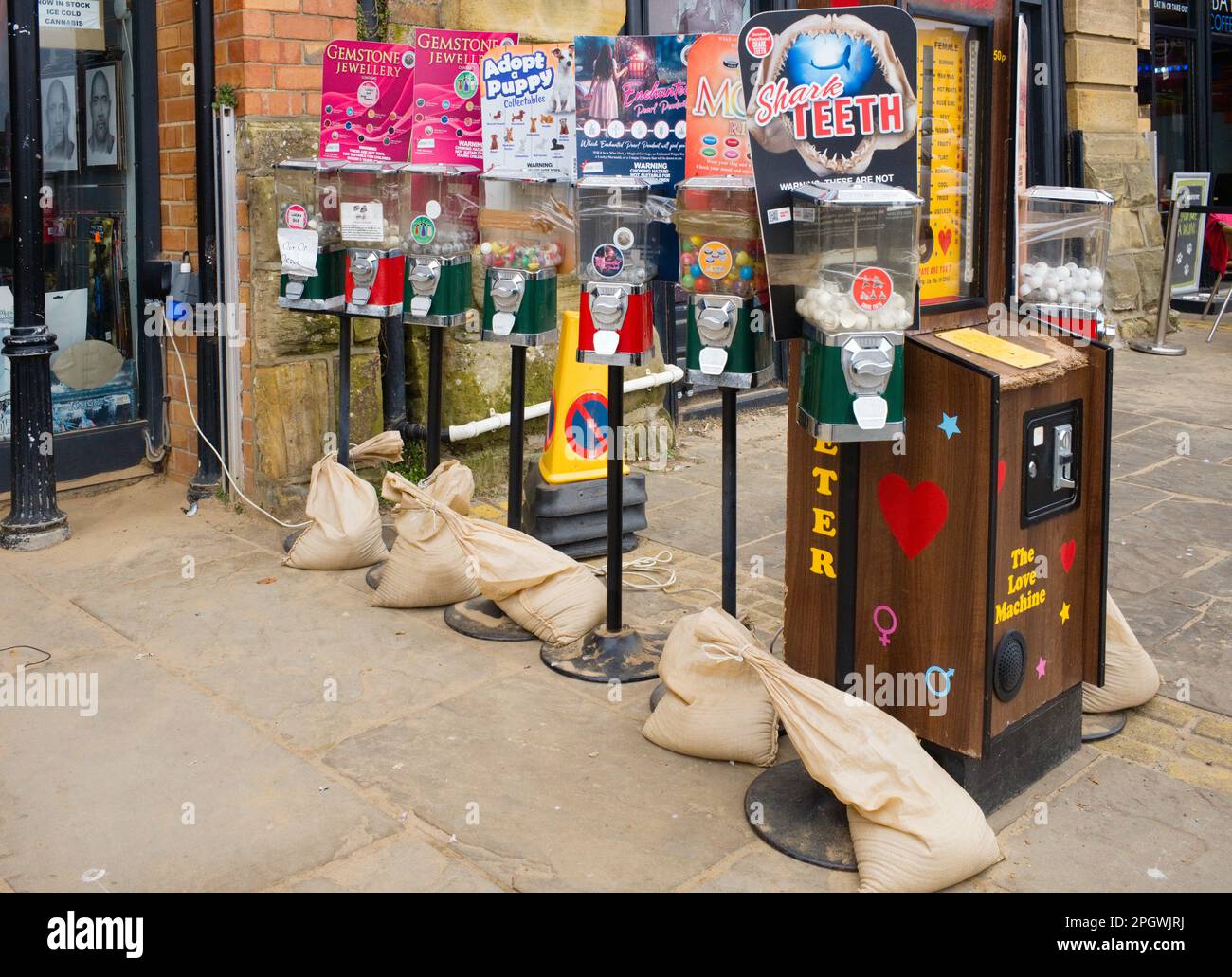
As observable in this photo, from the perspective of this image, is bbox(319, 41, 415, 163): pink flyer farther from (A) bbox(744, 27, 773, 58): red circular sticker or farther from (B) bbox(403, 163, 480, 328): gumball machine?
(A) bbox(744, 27, 773, 58): red circular sticker

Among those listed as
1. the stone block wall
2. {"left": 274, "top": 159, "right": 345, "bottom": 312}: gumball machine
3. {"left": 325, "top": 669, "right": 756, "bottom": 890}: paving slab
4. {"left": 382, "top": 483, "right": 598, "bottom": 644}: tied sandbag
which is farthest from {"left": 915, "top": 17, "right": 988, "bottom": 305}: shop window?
the stone block wall

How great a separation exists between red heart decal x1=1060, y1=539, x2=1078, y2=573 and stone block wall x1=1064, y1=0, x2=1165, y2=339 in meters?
6.86

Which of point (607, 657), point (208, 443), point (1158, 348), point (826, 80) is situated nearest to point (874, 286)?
point (826, 80)

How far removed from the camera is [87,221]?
5844mm

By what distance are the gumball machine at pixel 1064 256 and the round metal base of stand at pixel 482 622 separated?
1.98 m

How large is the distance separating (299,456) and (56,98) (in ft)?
6.29

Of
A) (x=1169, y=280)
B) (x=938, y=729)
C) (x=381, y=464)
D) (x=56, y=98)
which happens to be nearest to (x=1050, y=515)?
(x=938, y=729)

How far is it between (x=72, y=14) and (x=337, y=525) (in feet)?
8.53

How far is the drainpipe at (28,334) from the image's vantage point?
197 inches

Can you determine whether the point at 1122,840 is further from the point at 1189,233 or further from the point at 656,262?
the point at 1189,233

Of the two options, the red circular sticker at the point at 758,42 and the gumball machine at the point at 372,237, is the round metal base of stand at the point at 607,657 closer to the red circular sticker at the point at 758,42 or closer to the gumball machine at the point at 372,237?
the gumball machine at the point at 372,237

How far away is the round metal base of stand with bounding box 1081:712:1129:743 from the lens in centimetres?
370

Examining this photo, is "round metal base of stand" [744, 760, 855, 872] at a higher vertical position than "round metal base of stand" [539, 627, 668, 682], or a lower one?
lower

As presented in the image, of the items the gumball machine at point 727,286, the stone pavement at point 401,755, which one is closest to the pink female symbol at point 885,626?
the stone pavement at point 401,755
